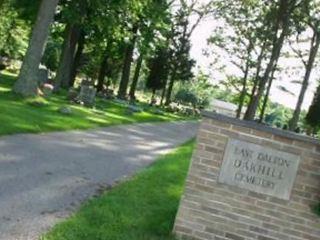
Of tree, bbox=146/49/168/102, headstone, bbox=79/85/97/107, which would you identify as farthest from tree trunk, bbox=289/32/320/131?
tree, bbox=146/49/168/102

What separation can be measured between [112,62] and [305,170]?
6001 cm

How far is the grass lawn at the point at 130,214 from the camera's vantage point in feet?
24.5

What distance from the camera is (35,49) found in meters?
23.2

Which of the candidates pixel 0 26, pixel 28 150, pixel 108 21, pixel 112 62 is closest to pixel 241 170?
pixel 28 150

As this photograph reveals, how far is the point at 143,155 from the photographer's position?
16438 millimetres

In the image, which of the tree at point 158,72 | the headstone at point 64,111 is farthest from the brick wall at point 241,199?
the tree at point 158,72

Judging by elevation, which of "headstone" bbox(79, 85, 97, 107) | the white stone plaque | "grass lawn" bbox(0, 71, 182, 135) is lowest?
"grass lawn" bbox(0, 71, 182, 135)

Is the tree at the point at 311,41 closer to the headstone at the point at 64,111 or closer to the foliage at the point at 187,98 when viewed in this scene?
the headstone at the point at 64,111

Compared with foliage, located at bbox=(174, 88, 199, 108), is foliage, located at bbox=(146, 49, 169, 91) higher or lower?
higher

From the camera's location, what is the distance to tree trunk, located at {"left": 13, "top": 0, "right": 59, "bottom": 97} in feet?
75.1

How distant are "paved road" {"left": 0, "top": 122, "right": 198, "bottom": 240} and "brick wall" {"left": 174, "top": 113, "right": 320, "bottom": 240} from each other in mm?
1676

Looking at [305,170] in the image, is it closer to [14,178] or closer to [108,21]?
[14,178]

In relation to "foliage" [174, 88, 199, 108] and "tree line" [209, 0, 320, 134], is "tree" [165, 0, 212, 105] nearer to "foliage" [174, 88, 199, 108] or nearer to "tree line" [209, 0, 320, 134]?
"tree line" [209, 0, 320, 134]

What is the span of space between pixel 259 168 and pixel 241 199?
46 centimetres
